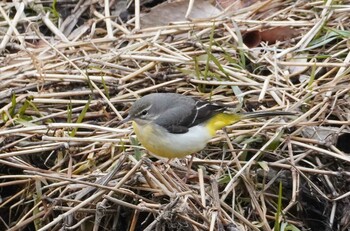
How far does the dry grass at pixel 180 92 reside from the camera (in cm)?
517

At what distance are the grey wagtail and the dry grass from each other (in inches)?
5.7

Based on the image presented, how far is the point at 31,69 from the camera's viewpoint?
20.9 ft

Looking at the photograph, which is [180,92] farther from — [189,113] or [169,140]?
[169,140]

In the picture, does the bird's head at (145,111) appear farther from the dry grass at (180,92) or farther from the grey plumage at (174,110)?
the dry grass at (180,92)

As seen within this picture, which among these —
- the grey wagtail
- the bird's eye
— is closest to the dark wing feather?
the grey wagtail

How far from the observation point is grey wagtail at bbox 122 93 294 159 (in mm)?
5281

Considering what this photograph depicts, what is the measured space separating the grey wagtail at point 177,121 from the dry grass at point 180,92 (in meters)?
0.14

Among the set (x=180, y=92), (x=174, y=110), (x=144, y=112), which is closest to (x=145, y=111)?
(x=144, y=112)

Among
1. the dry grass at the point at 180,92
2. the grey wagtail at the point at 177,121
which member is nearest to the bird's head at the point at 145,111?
the grey wagtail at the point at 177,121

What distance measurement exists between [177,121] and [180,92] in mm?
691

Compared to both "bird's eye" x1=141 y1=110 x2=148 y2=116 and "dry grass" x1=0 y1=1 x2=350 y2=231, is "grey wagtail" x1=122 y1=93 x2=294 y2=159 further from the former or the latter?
"dry grass" x1=0 y1=1 x2=350 y2=231

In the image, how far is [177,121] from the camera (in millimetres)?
5473

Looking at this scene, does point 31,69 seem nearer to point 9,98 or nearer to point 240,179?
point 9,98

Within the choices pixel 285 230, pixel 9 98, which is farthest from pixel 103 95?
pixel 285 230
